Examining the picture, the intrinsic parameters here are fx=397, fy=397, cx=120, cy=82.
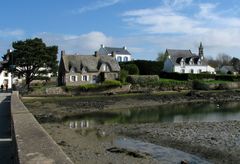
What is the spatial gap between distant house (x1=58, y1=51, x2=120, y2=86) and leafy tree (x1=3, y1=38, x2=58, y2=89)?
279 centimetres

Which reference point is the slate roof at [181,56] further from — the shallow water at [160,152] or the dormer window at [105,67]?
the shallow water at [160,152]

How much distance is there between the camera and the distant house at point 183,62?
8475 cm

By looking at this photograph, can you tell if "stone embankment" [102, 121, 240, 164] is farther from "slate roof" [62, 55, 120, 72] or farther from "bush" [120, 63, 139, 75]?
"bush" [120, 63, 139, 75]

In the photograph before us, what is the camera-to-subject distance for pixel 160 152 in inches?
723

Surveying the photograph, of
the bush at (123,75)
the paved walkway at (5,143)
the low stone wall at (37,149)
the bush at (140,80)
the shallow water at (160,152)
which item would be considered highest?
the bush at (123,75)

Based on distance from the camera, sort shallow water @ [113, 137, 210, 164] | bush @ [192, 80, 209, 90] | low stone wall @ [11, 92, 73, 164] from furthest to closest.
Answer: bush @ [192, 80, 209, 90], shallow water @ [113, 137, 210, 164], low stone wall @ [11, 92, 73, 164]

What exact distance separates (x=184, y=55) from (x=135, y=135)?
65.1m

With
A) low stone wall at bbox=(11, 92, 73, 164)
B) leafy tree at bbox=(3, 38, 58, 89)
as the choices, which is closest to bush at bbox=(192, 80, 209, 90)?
leafy tree at bbox=(3, 38, 58, 89)

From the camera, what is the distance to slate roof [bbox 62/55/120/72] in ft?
220

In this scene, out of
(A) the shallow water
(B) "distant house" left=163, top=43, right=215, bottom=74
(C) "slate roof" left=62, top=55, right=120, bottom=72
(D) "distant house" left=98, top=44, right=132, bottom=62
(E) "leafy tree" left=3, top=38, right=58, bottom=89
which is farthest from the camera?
Answer: (D) "distant house" left=98, top=44, right=132, bottom=62

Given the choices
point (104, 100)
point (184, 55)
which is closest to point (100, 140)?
point (104, 100)

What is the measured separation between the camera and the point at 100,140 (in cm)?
2258

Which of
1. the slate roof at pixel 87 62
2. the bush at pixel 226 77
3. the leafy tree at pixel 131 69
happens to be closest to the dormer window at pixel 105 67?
the slate roof at pixel 87 62

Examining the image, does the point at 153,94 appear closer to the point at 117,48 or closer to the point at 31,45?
the point at 31,45
